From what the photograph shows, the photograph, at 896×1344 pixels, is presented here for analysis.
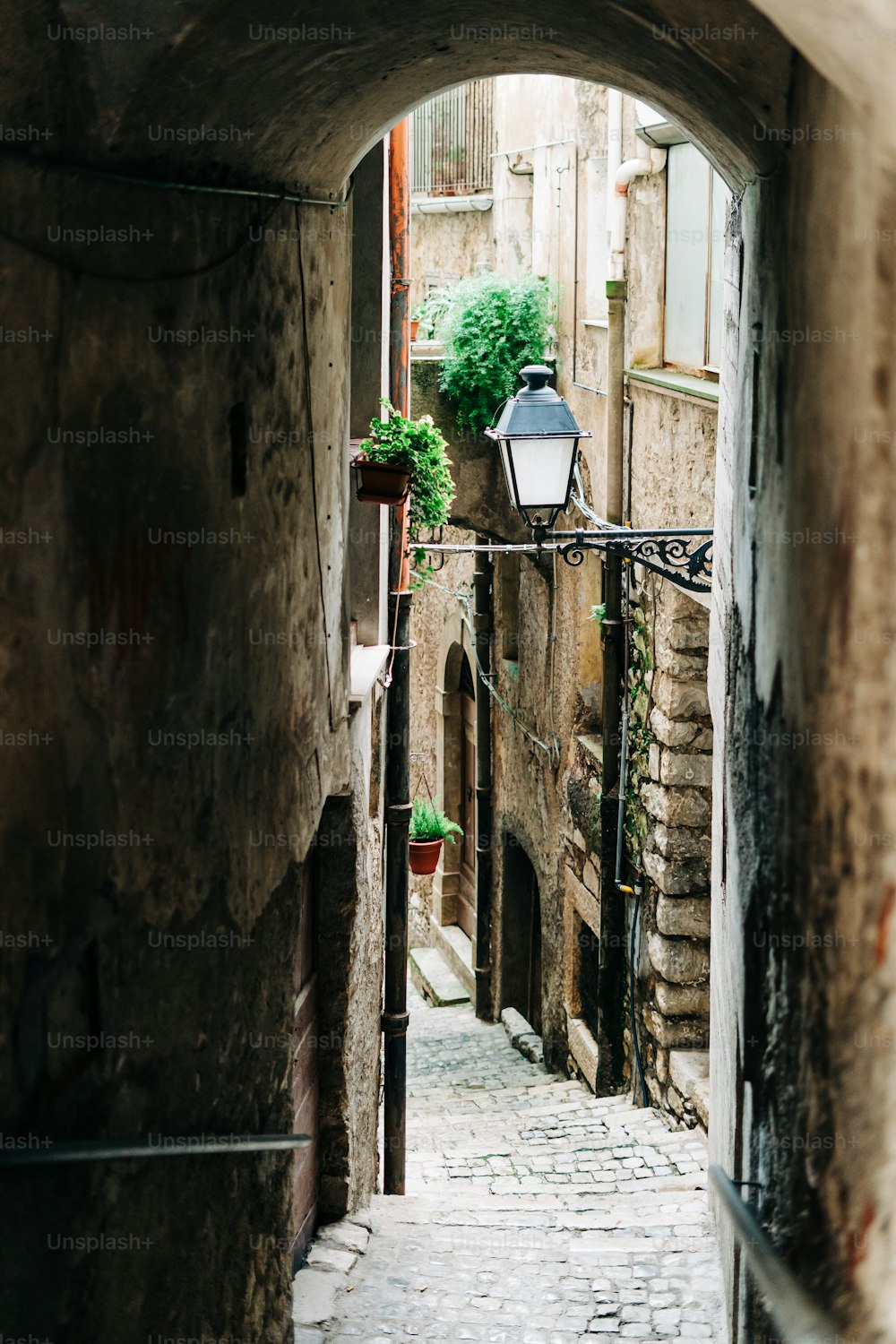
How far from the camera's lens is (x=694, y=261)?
7.98m

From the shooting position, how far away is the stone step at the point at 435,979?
45.1ft

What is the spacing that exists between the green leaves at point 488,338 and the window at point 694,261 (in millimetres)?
2569

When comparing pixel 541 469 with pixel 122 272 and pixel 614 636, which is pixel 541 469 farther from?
pixel 122 272

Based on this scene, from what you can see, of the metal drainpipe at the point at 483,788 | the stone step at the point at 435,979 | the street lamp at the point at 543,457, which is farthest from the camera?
the stone step at the point at 435,979

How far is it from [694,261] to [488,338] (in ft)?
11.3

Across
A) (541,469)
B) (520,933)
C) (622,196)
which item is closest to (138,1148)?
(541,469)

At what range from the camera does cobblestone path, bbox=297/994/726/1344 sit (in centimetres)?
511

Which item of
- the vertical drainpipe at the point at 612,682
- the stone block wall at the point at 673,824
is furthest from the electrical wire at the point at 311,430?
the vertical drainpipe at the point at 612,682

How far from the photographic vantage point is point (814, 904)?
107 inches

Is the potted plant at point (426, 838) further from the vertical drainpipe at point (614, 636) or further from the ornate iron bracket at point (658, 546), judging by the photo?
the ornate iron bracket at point (658, 546)

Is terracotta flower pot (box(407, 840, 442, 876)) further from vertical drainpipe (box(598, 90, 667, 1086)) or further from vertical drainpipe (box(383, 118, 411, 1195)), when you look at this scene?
vertical drainpipe (box(383, 118, 411, 1195))

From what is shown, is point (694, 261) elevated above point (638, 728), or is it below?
above

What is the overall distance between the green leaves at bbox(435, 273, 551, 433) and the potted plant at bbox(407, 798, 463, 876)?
2967mm

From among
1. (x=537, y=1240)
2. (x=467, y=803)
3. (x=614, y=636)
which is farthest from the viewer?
(x=467, y=803)
